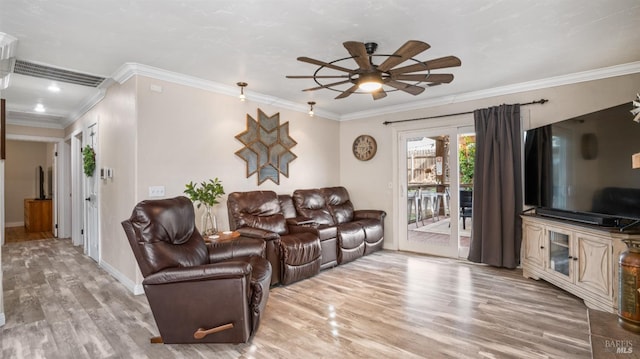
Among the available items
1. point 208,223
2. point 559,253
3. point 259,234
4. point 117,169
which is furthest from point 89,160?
point 559,253

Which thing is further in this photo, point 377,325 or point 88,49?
point 88,49

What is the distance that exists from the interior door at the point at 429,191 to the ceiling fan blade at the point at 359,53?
2901mm

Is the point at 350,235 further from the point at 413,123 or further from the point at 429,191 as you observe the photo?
the point at 413,123

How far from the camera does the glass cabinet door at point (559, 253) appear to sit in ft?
10.6

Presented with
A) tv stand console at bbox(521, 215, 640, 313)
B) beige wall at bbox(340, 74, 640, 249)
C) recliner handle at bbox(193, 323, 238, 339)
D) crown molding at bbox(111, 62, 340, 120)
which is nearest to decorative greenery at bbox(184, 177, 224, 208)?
crown molding at bbox(111, 62, 340, 120)

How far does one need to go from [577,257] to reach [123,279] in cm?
487

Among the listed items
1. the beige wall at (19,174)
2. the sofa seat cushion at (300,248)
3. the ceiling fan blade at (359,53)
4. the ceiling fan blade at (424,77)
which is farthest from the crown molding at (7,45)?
the beige wall at (19,174)

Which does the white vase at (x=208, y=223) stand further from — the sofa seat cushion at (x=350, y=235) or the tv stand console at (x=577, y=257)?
the tv stand console at (x=577, y=257)

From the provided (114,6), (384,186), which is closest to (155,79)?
(114,6)

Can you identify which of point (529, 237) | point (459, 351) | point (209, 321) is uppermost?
point (529, 237)

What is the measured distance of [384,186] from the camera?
220 inches

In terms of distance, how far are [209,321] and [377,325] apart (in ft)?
4.47

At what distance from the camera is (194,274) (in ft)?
7.09

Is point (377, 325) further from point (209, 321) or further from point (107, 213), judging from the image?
point (107, 213)
